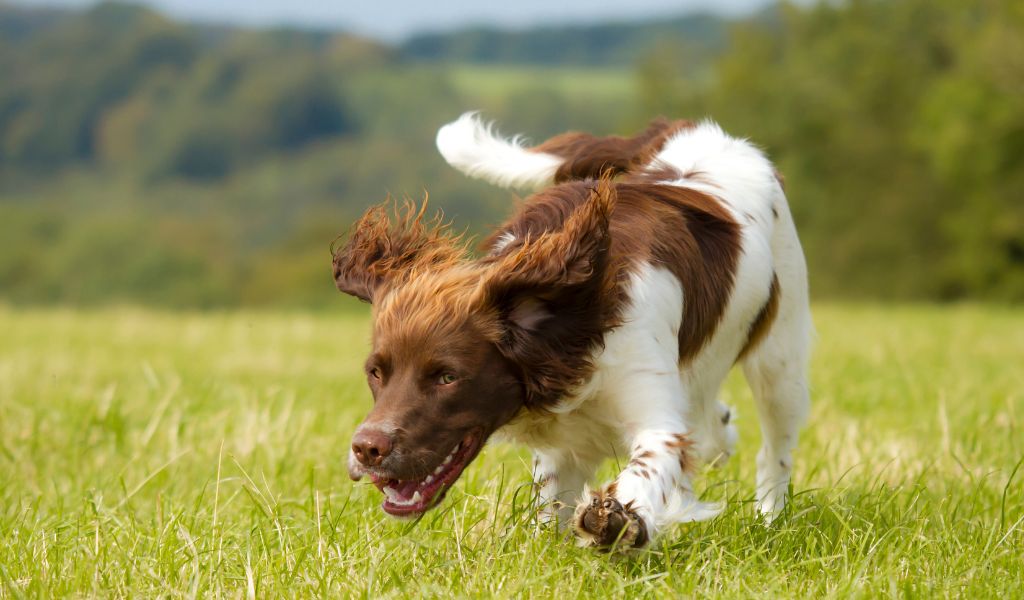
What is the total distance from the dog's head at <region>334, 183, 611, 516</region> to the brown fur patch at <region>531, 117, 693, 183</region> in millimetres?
972

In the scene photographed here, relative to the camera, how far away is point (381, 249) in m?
3.53

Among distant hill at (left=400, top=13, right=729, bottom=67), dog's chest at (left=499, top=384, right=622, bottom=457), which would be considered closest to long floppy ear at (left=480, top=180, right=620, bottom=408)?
dog's chest at (left=499, top=384, right=622, bottom=457)

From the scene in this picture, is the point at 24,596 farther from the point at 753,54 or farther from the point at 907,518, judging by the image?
the point at 753,54

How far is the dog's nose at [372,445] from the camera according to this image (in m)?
2.87

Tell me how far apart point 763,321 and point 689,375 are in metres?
0.53

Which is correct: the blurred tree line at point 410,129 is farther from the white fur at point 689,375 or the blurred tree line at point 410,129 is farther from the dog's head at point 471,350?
the white fur at point 689,375

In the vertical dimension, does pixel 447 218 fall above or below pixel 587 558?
above

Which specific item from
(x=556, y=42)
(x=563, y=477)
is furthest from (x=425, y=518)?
(x=556, y=42)

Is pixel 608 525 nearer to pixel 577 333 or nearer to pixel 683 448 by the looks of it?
pixel 683 448

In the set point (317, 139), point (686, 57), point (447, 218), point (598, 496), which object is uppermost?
point (447, 218)

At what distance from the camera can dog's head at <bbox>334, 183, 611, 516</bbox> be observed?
2.96 meters

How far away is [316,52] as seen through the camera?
122 metres

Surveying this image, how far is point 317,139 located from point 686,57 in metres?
63.0

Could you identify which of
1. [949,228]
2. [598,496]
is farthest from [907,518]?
[949,228]
